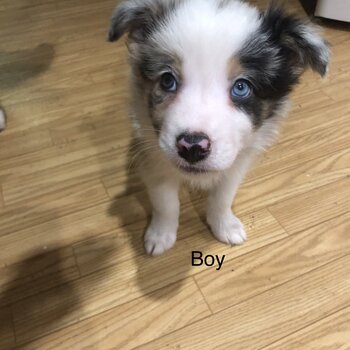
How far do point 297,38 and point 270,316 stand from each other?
828 millimetres

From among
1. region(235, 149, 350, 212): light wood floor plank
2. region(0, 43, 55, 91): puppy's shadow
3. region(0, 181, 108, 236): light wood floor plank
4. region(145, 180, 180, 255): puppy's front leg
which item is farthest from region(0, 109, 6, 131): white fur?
region(235, 149, 350, 212): light wood floor plank

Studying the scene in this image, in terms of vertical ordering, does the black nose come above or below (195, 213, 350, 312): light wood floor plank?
above

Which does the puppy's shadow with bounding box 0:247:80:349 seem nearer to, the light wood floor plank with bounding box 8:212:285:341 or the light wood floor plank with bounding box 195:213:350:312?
the light wood floor plank with bounding box 8:212:285:341

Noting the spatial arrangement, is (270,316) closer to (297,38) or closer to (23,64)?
(297,38)

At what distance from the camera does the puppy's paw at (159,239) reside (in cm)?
147

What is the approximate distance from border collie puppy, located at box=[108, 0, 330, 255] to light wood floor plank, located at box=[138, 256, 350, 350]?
0.44 metres

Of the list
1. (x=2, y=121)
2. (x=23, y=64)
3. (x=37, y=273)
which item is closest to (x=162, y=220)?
(x=37, y=273)

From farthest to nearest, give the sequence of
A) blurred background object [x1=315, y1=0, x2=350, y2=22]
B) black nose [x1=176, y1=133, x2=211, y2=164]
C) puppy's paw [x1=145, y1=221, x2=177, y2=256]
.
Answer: blurred background object [x1=315, y1=0, x2=350, y2=22] < puppy's paw [x1=145, y1=221, x2=177, y2=256] < black nose [x1=176, y1=133, x2=211, y2=164]

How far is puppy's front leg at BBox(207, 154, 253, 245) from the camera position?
1.43m

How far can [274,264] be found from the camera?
144 centimetres

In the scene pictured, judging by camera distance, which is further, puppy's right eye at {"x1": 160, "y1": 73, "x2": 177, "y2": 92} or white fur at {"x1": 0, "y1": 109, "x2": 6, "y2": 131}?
white fur at {"x1": 0, "y1": 109, "x2": 6, "y2": 131}

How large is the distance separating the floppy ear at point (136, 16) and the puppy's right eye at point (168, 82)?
0.18m

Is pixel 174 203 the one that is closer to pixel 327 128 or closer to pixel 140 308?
pixel 140 308

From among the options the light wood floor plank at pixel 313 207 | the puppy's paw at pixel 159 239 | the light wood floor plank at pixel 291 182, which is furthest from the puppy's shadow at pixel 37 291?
the light wood floor plank at pixel 313 207
